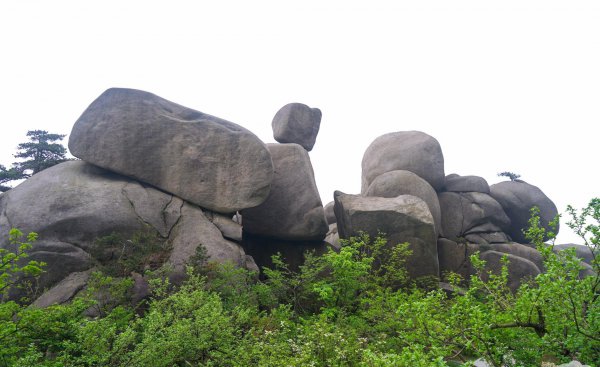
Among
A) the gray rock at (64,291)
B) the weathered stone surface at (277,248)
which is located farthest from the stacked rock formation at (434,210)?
the gray rock at (64,291)

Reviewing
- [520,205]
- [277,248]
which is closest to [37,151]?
[277,248]

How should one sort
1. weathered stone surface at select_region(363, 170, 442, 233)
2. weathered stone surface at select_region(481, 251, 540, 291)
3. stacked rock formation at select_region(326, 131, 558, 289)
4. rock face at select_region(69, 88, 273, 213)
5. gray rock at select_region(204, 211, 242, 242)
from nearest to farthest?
gray rock at select_region(204, 211, 242, 242) → rock face at select_region(69, 88, 273, 213) → stacked rock formation at select_region(326, 131, 558, 289) → weathered stone surface at select_region(481, 251, 540, 291) → weathered stone surface at select_region(363, 170, 442, 233)

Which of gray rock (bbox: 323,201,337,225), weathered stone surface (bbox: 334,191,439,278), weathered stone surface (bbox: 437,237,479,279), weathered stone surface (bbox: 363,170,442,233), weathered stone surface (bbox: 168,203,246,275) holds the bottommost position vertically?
gray rock (bbox: 323,201,337,225)

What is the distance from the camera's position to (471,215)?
2005 cm

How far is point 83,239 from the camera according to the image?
11547 millimetres

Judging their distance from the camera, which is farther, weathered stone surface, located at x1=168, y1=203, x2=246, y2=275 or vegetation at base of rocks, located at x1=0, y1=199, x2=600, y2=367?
weathered stone surface, located at x1=168, y1=203, x2=246, y2=275

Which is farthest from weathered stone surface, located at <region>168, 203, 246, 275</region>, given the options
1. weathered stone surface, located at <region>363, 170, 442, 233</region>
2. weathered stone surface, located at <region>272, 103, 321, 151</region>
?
weathered stone surface, located at <region>363, 170, 442, 233</region>

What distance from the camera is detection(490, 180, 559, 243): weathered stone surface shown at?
21.3m

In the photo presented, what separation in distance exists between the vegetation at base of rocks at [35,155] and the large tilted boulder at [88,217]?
2.74 meters

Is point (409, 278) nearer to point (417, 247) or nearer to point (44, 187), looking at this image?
point (417, 247)

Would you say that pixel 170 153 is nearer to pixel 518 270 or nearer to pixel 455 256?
pixel 455 256

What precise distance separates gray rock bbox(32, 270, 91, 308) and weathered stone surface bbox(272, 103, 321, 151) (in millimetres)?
10987

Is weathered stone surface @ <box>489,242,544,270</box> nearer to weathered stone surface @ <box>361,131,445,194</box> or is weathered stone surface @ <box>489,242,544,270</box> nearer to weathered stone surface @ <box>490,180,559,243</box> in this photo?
weathered stone surface @ <box>490,180,559,243</box>

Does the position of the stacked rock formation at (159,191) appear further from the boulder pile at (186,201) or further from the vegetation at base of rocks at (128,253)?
the vegetation at base of rocks at (128,253)
